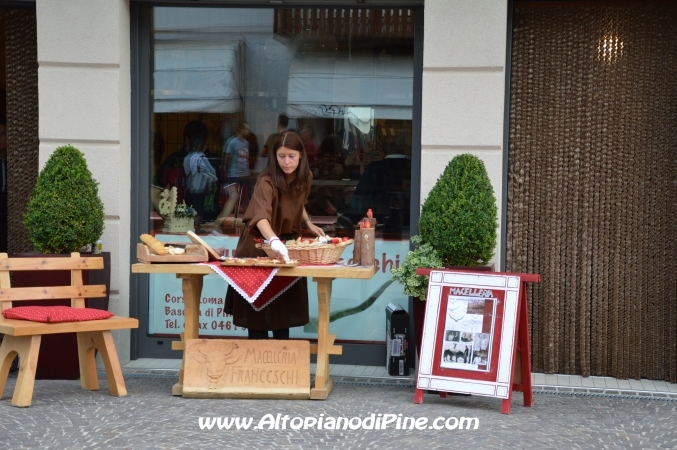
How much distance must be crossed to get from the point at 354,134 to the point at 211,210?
133cm

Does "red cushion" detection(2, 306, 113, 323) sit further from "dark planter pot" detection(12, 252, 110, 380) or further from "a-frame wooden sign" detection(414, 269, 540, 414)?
"a-frame wooden sign" detection(414, 269, 540, 414)

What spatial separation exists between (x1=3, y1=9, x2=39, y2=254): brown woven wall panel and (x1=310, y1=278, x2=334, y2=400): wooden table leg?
2886 millimetres

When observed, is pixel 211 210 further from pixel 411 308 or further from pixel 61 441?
pixel 61 441

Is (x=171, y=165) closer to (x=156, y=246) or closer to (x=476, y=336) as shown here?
(x=156, y=246)

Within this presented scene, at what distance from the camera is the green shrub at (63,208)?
286 inches

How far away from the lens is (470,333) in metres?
6.61

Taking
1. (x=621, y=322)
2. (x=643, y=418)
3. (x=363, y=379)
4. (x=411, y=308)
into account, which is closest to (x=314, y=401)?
(x=363, y=379)

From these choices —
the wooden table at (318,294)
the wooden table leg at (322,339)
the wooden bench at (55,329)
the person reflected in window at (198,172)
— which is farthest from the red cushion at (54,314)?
the person reflected in window at (198,172)

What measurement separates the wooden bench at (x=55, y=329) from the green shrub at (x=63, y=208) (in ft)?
0.87

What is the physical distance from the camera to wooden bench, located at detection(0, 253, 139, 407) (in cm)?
641

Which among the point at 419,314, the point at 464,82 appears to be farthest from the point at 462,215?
the point at 464,82

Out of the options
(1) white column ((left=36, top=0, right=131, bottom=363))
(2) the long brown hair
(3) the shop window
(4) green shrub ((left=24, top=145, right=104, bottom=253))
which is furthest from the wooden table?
(3) the shop window

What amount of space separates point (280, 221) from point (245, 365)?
40.0 inches

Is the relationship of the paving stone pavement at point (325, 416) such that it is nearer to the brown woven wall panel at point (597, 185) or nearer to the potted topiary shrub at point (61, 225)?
the potted topiary shrub at point (61, 225)
